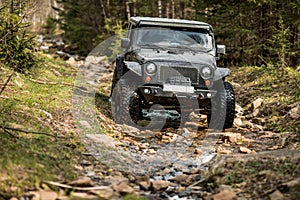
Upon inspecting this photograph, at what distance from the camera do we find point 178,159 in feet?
20.3

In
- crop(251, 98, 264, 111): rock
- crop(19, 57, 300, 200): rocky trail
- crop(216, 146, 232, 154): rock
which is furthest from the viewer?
crop(251, 98, 264, 111): rock

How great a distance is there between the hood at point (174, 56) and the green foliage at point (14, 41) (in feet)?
12.6

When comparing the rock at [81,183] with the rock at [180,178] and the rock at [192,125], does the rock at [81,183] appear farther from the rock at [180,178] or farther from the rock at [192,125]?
the rock at [192,125]

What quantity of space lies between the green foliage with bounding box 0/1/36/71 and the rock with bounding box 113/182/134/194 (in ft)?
21.7

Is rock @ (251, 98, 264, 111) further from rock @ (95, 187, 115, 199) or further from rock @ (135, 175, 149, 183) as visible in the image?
rock @ (95, 187, 115, 199)

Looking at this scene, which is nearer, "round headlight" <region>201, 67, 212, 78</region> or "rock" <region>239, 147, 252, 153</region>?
"rock" <region>239, 147, 252, 153</region>

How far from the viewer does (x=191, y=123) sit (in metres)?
8.74

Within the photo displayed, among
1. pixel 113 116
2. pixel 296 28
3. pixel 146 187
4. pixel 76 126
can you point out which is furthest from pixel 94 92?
pixel 296 28

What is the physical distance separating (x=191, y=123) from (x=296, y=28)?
8.36 m

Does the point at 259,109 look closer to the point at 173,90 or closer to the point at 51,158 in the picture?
the point at 173,90

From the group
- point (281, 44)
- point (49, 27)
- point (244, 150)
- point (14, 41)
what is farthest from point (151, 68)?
point (49, 27)

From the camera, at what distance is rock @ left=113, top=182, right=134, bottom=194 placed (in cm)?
430

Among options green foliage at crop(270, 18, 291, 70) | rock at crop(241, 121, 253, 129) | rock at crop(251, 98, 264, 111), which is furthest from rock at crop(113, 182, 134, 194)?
green foliage at crop(270, 18, 291, 70)

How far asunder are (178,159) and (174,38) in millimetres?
3387
